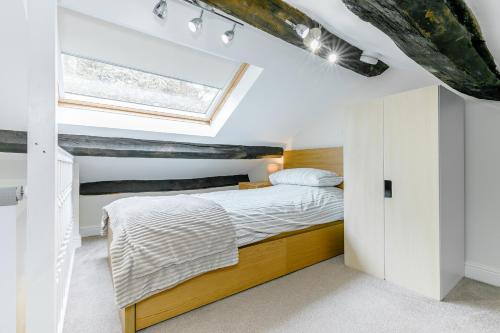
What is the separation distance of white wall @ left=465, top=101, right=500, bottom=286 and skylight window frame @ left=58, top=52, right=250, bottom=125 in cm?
222

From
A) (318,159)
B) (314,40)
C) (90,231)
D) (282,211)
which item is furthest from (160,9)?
(90,231)

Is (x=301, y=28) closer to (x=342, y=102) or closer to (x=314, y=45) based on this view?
(x=314, y=45)

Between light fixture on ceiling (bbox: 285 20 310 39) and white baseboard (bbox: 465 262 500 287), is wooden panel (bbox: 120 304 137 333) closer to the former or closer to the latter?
light fixture on ceiling (bbox: 285 20 310 39)

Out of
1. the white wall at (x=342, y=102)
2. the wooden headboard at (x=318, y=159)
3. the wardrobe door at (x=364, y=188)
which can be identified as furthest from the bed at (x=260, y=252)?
the white wall at (x=342, y=102)

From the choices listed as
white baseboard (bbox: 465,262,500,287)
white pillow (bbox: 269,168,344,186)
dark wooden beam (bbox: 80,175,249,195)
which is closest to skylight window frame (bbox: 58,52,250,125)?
dark wooden beam (bbox: 80,175,249,195)

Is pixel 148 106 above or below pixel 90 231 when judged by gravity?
above

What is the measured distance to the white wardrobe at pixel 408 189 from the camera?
1.87 m

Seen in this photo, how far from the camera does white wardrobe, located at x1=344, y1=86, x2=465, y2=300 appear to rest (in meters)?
1.87

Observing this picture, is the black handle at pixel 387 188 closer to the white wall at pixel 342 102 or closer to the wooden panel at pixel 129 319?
the white wall at pixel 342 102

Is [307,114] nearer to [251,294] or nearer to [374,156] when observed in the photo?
[374,156]

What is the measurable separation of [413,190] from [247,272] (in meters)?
1.48

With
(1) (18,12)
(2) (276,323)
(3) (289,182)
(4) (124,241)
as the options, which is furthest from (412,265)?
(1) (18,12)

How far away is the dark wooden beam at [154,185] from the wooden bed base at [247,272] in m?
2.17

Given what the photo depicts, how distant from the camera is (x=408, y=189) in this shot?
2.01 m
